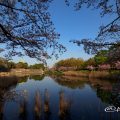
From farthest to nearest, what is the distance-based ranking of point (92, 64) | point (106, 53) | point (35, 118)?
point (92, 64) < point (35, 118) < point (106, 53)

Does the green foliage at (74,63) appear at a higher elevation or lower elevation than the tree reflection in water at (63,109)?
higher

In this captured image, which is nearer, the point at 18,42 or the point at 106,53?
the point at 18,42

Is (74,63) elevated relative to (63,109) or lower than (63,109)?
elevated

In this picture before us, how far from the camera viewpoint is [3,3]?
868 centimetres

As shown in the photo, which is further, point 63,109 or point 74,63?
point 74,63

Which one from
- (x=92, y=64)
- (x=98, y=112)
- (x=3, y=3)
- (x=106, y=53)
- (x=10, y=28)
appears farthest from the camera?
(x=92, y=64)

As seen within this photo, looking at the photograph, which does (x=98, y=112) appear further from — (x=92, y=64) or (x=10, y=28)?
(x=92, y=64)

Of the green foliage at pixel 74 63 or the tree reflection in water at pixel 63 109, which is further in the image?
the green foliage at pixel 74 63

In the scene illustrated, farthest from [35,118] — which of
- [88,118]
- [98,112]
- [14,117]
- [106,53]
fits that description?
[106,53]

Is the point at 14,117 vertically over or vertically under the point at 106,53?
under

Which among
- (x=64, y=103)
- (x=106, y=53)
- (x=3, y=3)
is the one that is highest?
(x=3, y=3)

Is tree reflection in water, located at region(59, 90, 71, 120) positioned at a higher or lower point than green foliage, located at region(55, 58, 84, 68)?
lower

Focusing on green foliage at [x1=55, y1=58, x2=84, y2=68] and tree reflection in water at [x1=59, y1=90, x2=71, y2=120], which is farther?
green foliage at [x1=55, y1=58, x2=84, y2=68]

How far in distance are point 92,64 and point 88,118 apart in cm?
7393
